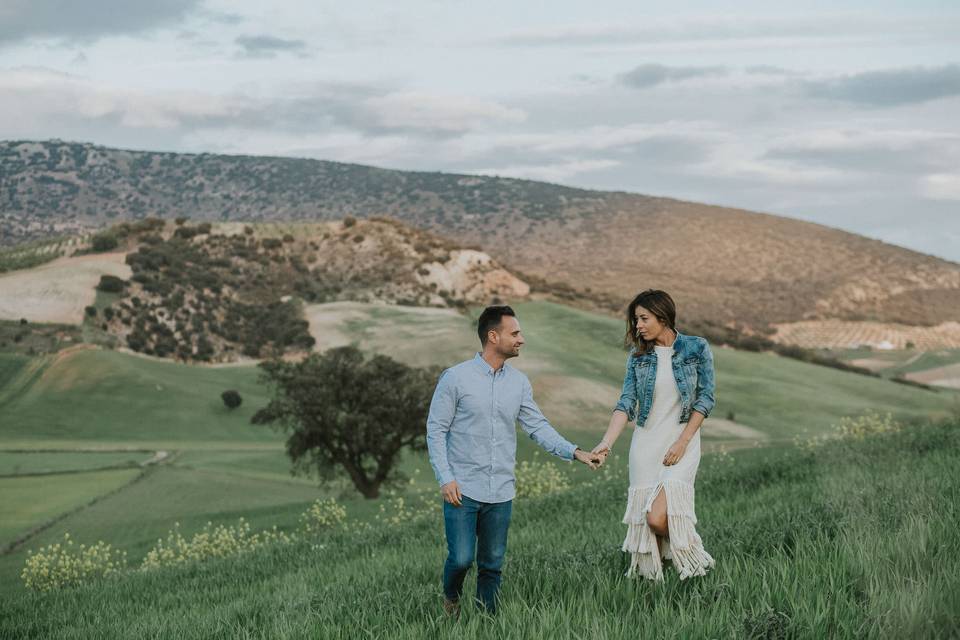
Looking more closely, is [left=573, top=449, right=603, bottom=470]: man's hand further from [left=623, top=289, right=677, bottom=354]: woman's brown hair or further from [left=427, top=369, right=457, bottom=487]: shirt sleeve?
[left=427, top=369, right=457, bottom=487]: shirt sleeve

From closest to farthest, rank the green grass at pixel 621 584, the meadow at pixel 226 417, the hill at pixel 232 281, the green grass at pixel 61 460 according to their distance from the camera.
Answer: the green grass at pixel 621 584 → the meadow at pixel 226 417 → the green grass at pixel 61 460 → the hill at pixel 232 281

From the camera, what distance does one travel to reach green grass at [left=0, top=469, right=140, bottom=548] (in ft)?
99.7

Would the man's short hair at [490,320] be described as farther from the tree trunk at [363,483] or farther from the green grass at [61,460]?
the green grass at [61,460]

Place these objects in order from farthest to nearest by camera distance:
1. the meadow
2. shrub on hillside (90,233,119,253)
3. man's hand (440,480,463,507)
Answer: shrub on hillside (90,233,119,253)
the meadow
man's hand (440,480,463,507)

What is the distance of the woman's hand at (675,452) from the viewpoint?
659cm

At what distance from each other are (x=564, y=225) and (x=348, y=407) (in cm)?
10549

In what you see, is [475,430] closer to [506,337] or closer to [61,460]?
[506,337]

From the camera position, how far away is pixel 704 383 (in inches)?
266

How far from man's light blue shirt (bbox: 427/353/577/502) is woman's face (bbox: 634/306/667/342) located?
912 millimetres

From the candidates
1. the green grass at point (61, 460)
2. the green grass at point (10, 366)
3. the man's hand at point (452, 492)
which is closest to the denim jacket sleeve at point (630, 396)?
the man's hand at point (452, 492)

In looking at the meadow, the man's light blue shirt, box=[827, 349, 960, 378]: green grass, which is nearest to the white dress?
the man's light blue shirt

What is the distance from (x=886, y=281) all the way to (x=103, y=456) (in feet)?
325

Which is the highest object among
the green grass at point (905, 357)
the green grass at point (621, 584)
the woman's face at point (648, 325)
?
the woman's face at point (648, 325)

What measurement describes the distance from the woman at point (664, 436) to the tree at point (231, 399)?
48312 millimetres
